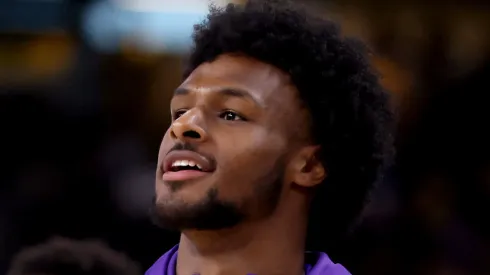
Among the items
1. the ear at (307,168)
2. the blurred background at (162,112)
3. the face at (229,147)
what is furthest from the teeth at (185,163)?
the blurred background at (162,112)

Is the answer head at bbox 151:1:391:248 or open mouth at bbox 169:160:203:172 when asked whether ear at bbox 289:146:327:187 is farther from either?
open mouth at bbox 169:160:203:172

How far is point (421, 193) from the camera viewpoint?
1583 mm

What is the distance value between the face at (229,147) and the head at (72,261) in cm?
13

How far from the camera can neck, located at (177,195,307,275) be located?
2.94 ft

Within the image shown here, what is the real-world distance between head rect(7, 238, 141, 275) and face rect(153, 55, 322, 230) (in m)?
0.13

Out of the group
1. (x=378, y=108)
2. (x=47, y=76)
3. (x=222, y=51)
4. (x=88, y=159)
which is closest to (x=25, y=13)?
(x=47, y=76)

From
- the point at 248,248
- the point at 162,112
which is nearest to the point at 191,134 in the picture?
the point at 248,248

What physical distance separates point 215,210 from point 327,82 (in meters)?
0.20

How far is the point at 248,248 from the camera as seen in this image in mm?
903

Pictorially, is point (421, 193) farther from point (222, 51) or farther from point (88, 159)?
point (222, 51)

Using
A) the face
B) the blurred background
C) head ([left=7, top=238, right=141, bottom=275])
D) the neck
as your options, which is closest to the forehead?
the face

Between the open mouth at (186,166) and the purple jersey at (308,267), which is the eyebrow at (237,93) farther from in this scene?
the purple jersey at (308,267)

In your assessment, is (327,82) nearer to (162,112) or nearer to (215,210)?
(215,210)

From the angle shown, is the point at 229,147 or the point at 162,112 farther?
the point at 162,112
